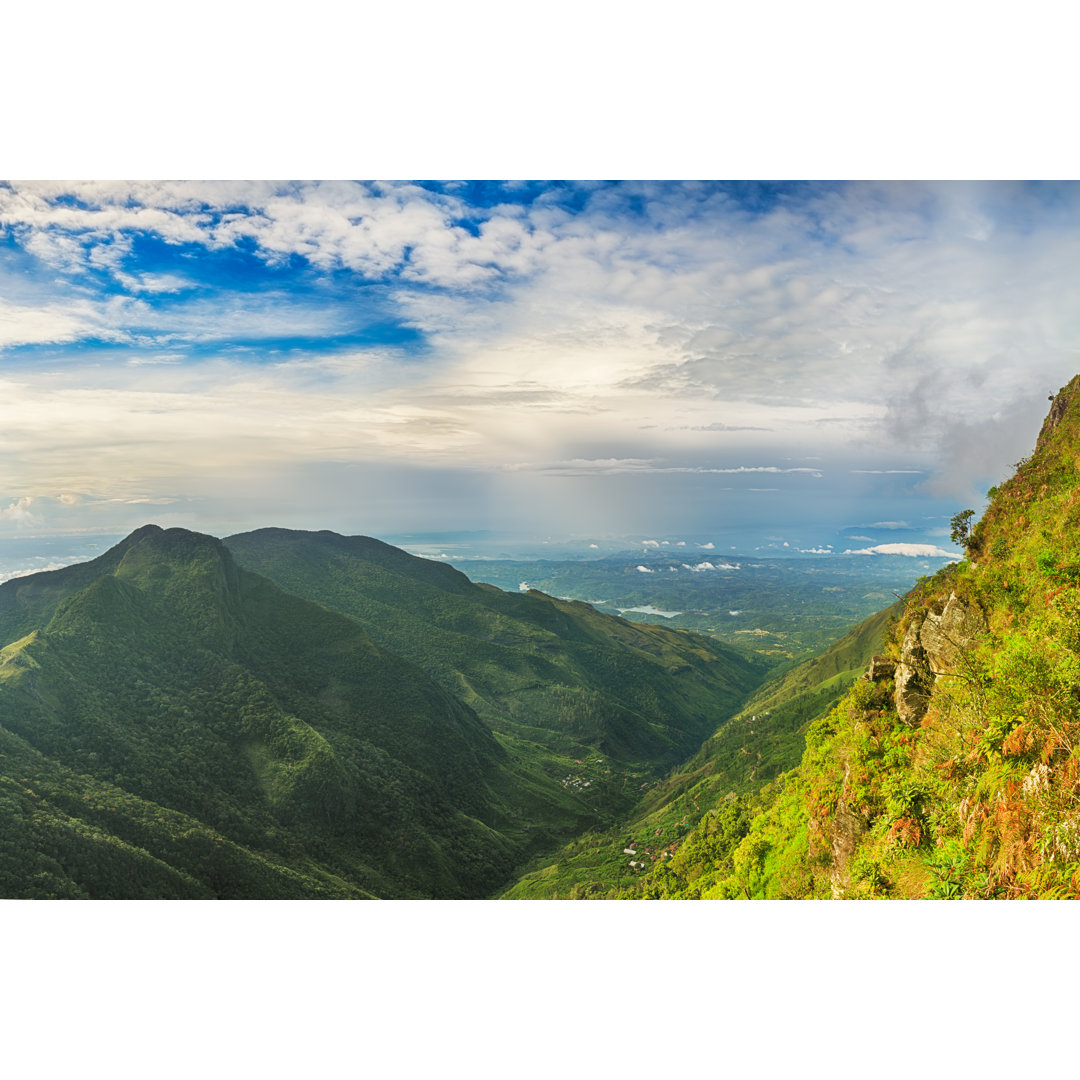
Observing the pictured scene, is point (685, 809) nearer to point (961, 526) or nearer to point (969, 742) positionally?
point (961, 526)

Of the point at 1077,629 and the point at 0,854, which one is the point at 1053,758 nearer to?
the point at 1077,629

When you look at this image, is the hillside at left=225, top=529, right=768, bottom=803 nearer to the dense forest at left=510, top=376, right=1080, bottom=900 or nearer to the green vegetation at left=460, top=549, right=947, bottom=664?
the green vegetation at left=460, top=549, right=947, bottom=664

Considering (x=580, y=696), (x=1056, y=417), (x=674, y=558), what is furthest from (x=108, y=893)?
(x=674, y=558)

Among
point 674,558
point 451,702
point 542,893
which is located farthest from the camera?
point 674,558

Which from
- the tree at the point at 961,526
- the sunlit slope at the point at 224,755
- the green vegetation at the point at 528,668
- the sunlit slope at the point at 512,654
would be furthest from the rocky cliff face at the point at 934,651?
the sunlit slope at the point at 512,654

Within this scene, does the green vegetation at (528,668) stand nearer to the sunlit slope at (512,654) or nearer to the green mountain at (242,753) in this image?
the sunlit slope at (512,654)

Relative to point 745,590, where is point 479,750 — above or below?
above

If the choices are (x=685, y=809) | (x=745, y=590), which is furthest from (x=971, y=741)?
(x=745, y=590)
